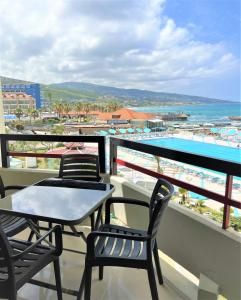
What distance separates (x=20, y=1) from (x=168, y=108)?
104 inches

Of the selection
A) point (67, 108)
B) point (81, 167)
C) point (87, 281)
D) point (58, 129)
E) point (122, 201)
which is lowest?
point (87, 281)

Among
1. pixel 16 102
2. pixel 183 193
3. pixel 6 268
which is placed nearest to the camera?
pixel 6 268

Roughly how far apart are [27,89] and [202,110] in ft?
9.61

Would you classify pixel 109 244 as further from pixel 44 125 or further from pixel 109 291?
pixel 44 125

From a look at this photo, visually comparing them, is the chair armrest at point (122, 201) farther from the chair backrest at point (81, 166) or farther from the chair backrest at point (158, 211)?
the chair backrest at point (81, 166)

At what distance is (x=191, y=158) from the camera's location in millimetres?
2230

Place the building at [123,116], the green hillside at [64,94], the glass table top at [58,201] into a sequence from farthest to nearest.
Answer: the green hillside at [64,94] < the building at [123,116] < the glass table top at [58,201]

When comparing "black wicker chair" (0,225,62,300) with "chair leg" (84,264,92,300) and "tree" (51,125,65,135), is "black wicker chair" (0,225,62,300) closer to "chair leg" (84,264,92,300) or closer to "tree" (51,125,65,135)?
"chair leg" (84,264,92,300)

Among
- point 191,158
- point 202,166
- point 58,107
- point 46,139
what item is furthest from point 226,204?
point 58,107

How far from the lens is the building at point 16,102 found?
4155mm

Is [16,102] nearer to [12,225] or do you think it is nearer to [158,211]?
[12,225]

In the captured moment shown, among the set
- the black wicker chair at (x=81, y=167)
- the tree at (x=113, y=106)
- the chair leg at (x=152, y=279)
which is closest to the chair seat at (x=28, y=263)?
the chair leg at (x=152, y=279)

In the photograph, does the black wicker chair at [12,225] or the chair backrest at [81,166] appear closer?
the black wicker chair at [12,225]

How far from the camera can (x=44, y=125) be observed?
13.3 feet
